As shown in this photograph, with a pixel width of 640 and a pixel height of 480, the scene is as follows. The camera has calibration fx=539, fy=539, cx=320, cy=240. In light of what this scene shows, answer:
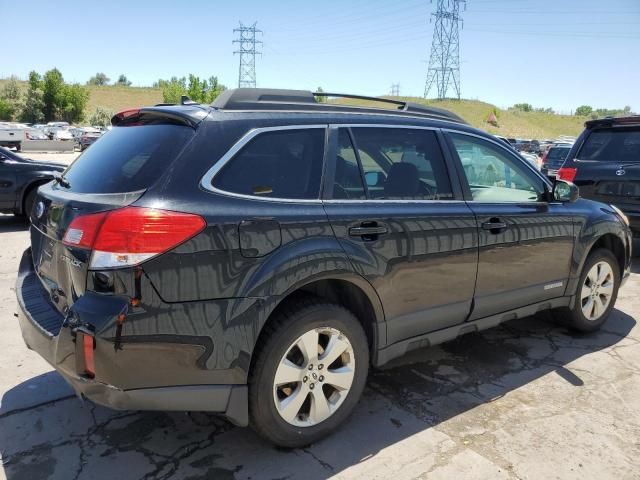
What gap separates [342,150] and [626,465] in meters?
2.28

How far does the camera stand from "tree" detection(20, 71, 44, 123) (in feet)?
232

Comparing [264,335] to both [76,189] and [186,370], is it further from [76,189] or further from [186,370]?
[76,189]

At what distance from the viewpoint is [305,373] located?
9.18 ft

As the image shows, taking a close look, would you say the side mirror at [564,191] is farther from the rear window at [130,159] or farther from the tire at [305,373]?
the rear window at [130,159]

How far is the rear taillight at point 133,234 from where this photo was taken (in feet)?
7.52

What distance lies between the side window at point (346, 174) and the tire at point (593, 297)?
2533 mm

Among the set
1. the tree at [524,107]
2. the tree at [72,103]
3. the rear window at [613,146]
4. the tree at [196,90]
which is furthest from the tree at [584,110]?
the rear window at [613,146]

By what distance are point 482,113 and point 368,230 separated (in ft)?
300

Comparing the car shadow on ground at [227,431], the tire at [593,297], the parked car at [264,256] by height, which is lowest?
the car shadow on ground at [227,431]

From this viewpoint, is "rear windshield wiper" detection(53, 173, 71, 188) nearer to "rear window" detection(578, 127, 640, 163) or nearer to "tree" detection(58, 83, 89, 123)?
"rear window" detection(578, 127, 640, 163)

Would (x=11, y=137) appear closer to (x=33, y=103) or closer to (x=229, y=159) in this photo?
(x=229, y=159)

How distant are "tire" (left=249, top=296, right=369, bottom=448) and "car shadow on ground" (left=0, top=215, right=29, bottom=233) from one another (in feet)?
26.4

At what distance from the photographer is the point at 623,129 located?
711 cm

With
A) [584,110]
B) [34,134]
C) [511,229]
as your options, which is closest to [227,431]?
[511,229]
